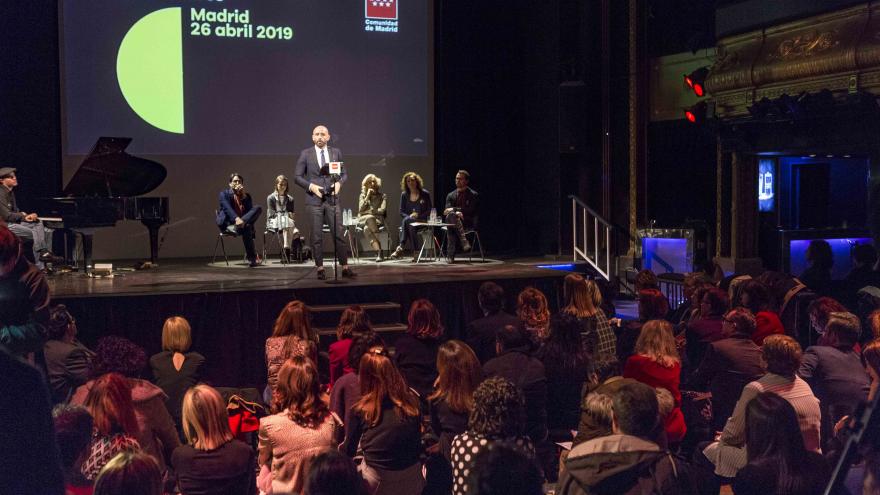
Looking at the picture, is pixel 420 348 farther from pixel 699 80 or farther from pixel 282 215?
pixel 699 80

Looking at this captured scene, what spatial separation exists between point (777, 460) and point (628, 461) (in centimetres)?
58

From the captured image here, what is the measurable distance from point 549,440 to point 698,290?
5.31 feet

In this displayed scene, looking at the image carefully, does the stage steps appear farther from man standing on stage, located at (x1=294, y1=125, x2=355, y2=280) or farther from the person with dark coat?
the person with dark coat

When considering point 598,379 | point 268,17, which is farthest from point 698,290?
point 268,17

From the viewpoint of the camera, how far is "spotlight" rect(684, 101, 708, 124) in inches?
442

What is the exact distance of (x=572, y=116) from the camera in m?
12.1

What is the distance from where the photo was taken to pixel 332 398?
4.58 m

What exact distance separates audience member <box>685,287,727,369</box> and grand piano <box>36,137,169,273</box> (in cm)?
577

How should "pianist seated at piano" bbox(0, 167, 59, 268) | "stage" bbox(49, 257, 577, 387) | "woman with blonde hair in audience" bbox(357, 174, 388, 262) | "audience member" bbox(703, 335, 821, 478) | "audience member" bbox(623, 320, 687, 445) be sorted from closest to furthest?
1. "audience member" bbox(703, 335, 821, 478)
2. "audience member" bbox(623, 320, 687, 445)
3. "stage" bbox(49, 257, 577, 387)
4. "pianist seated at piano" bbox(0, 167, 59, 268)
5. "woman with blonde hair in audience" bbox(357, 174, 388, 262)

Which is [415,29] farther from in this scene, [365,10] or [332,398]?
[332,398]

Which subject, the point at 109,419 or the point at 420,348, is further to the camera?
the point at 420,348

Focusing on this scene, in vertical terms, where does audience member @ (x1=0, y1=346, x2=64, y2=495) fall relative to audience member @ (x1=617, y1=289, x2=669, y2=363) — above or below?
above

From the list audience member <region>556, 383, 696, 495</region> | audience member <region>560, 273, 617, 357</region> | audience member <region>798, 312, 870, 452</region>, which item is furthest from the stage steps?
audience member <region>556, 383, 696, 495</region>

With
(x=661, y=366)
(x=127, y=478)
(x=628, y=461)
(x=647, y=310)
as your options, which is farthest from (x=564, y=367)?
(x=127, y=478)
